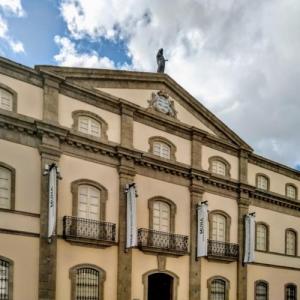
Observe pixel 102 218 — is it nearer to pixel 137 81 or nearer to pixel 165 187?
pixel 165 187

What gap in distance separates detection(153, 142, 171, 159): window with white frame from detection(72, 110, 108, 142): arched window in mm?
3594

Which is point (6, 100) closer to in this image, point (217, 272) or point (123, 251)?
point (123, 251)

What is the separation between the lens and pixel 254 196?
1271 inches

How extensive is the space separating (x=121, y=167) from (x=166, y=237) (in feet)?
15.6

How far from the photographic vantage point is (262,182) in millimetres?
33688

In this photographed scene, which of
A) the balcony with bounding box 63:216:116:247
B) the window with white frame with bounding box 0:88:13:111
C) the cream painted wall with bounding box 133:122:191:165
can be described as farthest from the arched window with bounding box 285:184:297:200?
the window with white frame with bounding box 0:88:13:111

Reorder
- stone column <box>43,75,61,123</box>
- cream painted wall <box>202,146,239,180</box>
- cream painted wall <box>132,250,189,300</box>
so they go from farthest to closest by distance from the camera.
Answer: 1. cream painted wall <box>202,146,239,180</box>
2. cream painted wall <box>132,250,189,300</box>
3. stone column <box>43,75,61,123</box>

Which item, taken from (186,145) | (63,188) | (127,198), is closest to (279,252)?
(186,145)

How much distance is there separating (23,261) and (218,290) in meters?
13.3

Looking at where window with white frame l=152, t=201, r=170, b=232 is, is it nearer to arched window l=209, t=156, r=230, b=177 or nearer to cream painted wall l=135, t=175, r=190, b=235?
cream painted wall l=135, t=175, r=190, b=235

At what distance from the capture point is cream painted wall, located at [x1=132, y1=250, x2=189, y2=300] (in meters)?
24.5

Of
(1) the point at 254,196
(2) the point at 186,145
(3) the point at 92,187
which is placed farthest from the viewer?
(1) the point at 254,196

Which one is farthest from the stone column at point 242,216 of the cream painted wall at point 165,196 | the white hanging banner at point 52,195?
the white hanging banner at point 52,195

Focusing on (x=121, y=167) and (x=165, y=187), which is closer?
(x=121, y=167)
